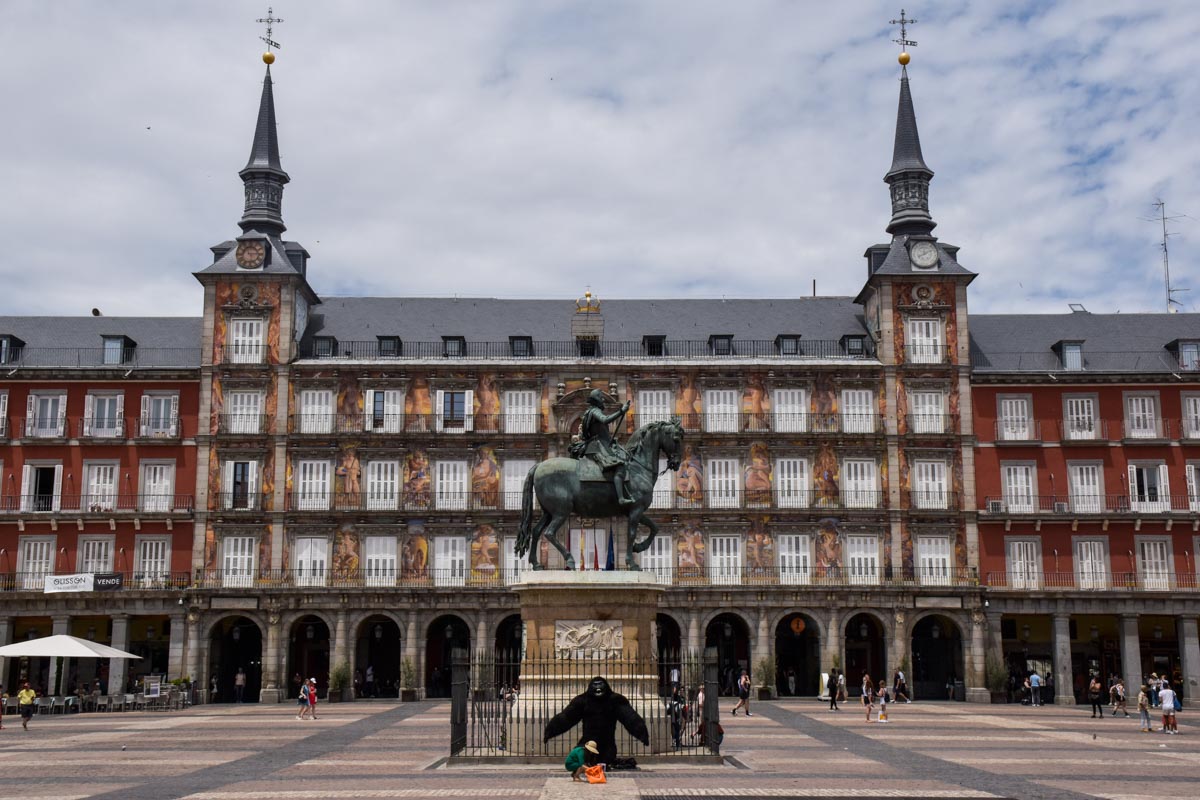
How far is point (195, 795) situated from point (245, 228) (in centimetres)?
4516

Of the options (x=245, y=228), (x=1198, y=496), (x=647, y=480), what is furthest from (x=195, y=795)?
(x=1198, y=496)

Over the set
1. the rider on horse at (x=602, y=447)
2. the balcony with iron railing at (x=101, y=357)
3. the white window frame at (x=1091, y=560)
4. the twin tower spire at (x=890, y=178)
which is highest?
the twin tower spire at (x=890, y=178)

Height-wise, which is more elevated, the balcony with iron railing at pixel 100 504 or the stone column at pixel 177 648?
the balcony with iron railing at pixel 100 504

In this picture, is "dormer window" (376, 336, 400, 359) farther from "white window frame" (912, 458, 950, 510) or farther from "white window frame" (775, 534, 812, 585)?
"white window frame" (912, 458, 950, 510)

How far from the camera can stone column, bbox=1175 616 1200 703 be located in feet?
176

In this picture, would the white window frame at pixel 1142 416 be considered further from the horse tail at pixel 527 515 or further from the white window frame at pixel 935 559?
the horse tail at pixel 527 515

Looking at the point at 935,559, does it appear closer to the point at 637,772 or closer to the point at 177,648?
the point at 177,648

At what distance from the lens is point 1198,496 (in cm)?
5653

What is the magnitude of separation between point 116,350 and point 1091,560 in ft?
151

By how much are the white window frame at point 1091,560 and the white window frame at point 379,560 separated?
30.8 m

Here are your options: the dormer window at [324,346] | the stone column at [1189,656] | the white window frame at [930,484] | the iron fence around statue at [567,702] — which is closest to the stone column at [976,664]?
the white window frame at [930,484]

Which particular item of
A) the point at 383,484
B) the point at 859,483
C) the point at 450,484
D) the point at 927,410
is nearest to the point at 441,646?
the point at 450,484

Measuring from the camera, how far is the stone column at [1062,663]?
54203 mm

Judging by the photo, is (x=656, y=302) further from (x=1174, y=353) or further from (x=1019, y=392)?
(x=1174, y=353)
